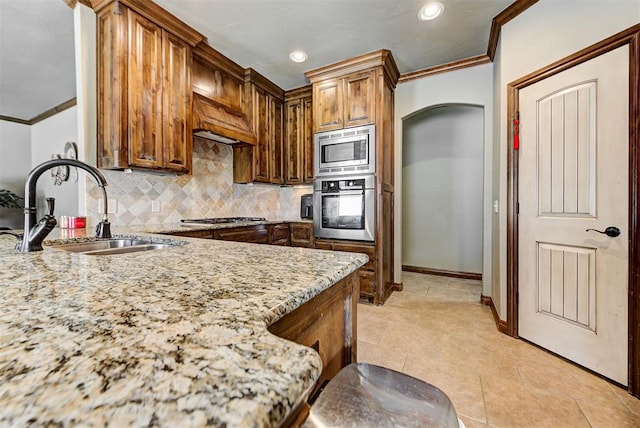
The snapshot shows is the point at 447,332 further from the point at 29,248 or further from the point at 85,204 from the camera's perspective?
the point at 85,204

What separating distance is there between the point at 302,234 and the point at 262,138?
134cm

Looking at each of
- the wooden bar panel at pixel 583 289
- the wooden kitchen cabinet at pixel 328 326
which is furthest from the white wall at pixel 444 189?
the wooden kitchen cabinet at pixel 328 326

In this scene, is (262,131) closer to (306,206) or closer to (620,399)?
(306,206)

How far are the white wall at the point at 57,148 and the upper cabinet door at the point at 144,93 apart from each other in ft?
5.74

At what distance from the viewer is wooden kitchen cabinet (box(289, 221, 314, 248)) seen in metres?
3.46

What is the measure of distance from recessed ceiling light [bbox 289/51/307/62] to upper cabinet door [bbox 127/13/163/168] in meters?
1.25

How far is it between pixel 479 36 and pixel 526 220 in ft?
5.96

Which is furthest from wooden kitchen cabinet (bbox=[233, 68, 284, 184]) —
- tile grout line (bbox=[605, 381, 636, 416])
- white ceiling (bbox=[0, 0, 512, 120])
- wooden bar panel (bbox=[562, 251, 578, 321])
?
tile grout line (bbox=[605, 381, 636, 416])

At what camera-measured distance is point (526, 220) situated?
2148 mm

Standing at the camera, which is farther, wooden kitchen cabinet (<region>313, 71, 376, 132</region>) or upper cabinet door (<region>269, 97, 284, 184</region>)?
upper cabinet door (<region>269, 97, 284, 184</region>)

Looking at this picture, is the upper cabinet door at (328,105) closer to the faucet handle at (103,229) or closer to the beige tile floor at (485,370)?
the beige tile floor at (485,370)

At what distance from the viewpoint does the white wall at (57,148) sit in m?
3.55

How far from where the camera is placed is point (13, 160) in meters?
5.05

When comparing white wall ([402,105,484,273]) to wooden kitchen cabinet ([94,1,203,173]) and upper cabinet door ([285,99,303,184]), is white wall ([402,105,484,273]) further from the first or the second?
wooden kitchen cabinet ([94,1,203,173])
